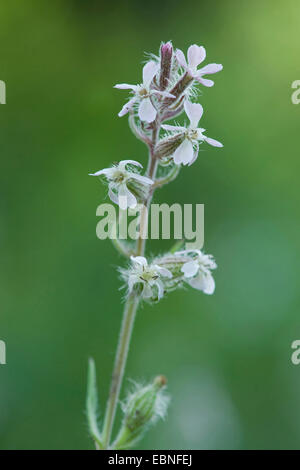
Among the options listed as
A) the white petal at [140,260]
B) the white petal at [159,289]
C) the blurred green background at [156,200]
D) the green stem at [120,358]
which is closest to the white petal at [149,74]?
the white petal at [140,260]

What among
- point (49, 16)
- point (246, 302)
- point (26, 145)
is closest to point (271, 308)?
point (246, 302)

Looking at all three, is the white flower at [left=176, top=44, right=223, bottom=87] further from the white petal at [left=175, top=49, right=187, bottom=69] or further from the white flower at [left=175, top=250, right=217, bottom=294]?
the white flower at [left=175, top=250, right=217, bottom=294]

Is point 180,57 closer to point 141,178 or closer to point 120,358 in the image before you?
point 141,178

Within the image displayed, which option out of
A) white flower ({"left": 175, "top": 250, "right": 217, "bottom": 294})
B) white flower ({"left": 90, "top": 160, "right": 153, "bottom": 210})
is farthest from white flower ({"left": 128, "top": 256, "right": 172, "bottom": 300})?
white flower ({"left": 90, "top": 160, "right": 153, "bottom": 210})

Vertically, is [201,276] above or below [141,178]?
below

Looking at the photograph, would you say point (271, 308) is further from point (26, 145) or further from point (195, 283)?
point (26, 145)

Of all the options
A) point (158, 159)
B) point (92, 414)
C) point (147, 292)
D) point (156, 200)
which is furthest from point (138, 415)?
point (156, 200)
